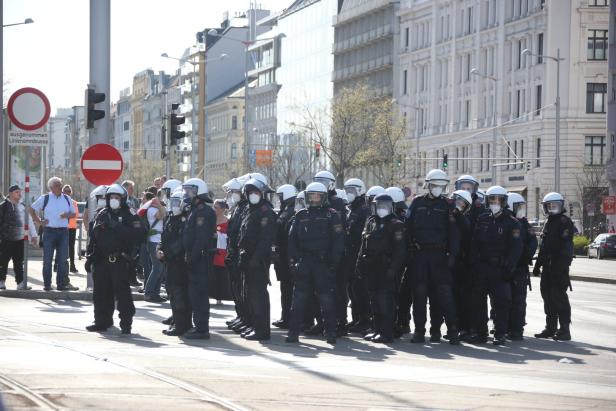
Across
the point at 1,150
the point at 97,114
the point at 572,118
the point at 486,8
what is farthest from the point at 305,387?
the point at 486,8

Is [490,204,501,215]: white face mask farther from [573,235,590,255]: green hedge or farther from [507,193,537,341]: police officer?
[573,235,590,255]: green hedge

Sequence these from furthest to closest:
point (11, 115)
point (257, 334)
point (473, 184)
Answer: point (11, 115) → point (473, 184) → point (257, 334)

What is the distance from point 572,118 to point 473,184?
6607cm

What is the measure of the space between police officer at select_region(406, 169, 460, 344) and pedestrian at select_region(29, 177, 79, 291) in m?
8.34

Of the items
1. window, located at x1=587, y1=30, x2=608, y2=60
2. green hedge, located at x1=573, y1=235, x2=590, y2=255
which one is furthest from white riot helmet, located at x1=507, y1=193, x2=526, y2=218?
window, located at x1=587, y1=30, x2=608, y2=60

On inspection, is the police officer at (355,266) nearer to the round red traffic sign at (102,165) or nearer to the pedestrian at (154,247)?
the pedestrian at (154,247)

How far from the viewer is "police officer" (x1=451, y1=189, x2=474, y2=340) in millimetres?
18609

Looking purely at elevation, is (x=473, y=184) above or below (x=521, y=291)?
above

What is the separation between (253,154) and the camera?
111 m

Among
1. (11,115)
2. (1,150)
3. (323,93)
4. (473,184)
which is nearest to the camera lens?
(473,184)

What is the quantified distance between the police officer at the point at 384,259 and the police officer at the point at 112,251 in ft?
8.53

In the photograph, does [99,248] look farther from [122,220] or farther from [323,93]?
[323,93]

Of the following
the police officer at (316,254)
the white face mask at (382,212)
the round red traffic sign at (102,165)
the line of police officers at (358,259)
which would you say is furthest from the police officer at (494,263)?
the round red traffic sign at (102,165)

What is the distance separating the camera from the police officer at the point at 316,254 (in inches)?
696
